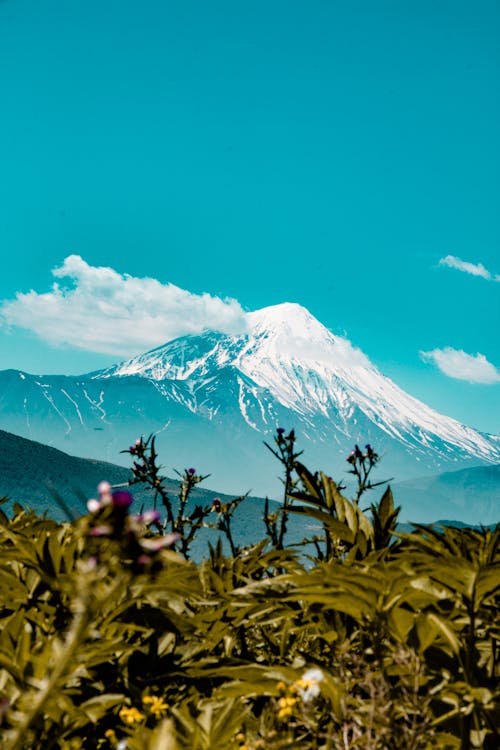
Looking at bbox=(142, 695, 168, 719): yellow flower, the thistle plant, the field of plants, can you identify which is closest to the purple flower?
the field of plants

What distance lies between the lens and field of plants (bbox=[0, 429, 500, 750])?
1.80 meters

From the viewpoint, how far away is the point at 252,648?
330 cm

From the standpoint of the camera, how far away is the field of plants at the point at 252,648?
5.92 feet

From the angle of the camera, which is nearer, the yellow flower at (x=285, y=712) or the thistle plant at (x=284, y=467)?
the yellow flower at (x=285, y=712)

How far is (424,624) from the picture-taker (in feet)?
7.03

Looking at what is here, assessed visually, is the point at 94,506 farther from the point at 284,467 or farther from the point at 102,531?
the point at 284,467

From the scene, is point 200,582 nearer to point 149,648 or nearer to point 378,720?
point 149,648

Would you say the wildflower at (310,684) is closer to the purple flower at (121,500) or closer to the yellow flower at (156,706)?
the yellow flower at (156,706)

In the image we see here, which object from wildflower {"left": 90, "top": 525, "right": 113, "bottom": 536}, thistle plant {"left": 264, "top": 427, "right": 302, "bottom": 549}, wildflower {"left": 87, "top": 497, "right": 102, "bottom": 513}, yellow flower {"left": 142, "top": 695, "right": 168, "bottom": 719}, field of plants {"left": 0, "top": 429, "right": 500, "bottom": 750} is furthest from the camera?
thistle plant {"left": 264, "top": 427, "right": 302, "bottom": 549}

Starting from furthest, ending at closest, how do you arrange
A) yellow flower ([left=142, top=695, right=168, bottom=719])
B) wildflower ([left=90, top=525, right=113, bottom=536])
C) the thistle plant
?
the thistle plant, yellow flower ([left=142, top=695, right=168, bottom=719]), wildflower ([left=90, top=525, right=113, bottom=536])

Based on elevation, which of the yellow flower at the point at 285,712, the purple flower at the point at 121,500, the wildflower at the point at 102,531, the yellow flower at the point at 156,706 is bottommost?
the yellow flower at the point at 156,706

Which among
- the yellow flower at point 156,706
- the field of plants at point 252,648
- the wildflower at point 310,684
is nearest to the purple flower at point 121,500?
the field of plants at point 252,648

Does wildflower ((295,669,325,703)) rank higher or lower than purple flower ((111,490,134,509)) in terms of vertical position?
lower

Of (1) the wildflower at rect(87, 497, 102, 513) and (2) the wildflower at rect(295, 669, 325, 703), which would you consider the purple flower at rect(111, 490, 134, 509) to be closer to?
(1) the wildflower at rect(87, 497, 102, 513)
